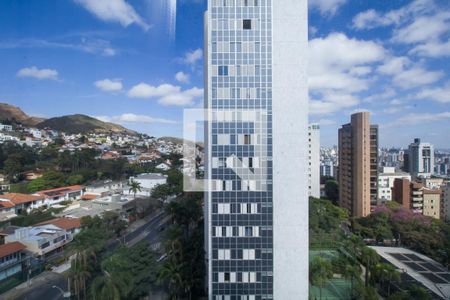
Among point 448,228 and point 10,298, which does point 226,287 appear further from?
point 448,228

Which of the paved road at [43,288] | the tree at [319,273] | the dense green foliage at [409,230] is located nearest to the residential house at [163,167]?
the paved road at [43,288]

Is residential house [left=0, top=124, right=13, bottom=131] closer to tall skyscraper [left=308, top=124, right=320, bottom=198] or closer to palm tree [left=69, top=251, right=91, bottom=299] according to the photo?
palm tree [left=69, top=251, right=91, bottom=299]

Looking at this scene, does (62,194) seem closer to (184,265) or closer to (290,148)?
(184,265)

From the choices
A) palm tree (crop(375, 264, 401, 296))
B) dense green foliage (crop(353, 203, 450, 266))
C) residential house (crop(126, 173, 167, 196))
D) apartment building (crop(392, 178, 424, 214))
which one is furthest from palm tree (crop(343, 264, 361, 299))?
apartment building (crop(392, 178, 424, 214))

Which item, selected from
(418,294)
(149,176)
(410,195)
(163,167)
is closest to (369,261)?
(418,294)

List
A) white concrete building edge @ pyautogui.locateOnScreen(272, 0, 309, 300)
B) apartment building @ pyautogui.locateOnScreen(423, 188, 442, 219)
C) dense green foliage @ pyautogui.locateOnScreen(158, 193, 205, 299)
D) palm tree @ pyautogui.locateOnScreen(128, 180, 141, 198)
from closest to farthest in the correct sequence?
1. white concrete building edge @ pyautogui.locateOnScreen(272, 0, 309, 300)
2. dense green foliage @ pyautogui.locateOnScreen(158, 193, 205, 299)
3. palm tree @ pyautogui.locateOnScreen(128, 180, 141, 198)
4. apartment building @ pyautogui.locateOnScreen(423, 188, 442, 219)

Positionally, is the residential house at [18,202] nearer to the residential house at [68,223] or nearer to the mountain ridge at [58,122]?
the residential house at [68,223]
